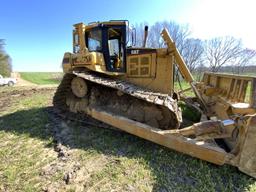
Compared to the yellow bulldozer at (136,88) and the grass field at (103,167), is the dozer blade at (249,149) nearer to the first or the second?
the grass field at (103,167)

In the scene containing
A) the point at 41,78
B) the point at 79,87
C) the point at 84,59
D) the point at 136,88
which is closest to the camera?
the point at 136,88

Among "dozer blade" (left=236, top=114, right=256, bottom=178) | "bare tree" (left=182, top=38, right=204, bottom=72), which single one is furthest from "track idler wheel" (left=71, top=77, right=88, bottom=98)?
"bare tree" (left=182, top=38, right=204, bottom=72)

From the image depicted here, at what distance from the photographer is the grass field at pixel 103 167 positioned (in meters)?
2.66

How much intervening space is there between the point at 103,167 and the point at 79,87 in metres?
2.34

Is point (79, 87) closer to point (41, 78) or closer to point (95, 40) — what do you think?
point (95, 40)

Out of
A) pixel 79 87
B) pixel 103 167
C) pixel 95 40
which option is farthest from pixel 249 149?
pixel 95 40

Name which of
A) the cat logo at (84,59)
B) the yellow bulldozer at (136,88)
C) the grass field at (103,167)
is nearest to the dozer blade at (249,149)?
the grass field at (103,167)

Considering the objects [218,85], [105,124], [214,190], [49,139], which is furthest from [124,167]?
[218,85]

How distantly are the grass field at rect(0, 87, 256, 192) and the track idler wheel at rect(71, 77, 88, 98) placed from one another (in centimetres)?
102

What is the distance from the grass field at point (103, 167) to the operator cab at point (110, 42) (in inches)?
75.2

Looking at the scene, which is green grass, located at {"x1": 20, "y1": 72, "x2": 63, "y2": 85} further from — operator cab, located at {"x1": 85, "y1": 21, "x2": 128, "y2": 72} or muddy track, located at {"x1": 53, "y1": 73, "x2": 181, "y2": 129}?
operator cab, located at {"x1": 85, "y1": 21, "x2": 128, "y2": 72}

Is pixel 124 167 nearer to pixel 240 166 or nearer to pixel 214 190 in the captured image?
pixel 214 190

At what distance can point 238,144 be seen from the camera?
2.57 metres

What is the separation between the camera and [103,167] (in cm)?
309
